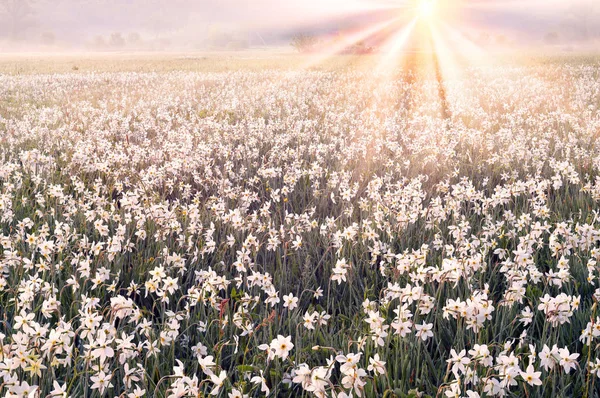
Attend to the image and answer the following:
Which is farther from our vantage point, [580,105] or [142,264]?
[580,105]

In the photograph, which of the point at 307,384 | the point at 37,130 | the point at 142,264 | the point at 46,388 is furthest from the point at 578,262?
the point at 37,130

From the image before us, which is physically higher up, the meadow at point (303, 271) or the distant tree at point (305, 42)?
the distant tree at point (305, 42)

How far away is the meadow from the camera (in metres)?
2.43

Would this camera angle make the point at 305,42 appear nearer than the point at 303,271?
No

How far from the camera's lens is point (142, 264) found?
14.1ft

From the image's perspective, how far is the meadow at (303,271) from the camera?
2434 millimetres

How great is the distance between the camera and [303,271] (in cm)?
427

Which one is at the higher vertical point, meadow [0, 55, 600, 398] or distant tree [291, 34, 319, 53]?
distant tree [291, 34, 319, 53]

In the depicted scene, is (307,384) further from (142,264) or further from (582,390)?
(142,264)

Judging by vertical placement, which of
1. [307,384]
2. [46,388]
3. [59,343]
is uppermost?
[59,343]

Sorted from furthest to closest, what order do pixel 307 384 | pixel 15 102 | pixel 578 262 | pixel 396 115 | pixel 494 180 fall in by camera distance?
pixel 15 102 < pixel 396 115 < pixel 494 180 < pixel 578 262 < pixel 307 384

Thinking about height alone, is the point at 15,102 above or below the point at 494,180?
above

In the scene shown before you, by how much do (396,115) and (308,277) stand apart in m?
9.10

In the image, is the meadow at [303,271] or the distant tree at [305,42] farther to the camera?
the distant tree at [305,42]
